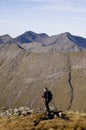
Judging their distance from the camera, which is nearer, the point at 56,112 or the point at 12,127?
the point at 12,127

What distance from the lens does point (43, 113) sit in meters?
65.8

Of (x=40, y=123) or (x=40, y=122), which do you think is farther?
(x=40, y=122)

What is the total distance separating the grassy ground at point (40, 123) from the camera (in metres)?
59.5

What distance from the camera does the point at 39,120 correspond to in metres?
62.4

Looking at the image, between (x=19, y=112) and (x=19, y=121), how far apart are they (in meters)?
5.99

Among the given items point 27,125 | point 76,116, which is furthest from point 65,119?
point 27,125

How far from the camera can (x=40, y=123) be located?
201ft

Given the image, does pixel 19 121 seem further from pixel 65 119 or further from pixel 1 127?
pixel 65 119

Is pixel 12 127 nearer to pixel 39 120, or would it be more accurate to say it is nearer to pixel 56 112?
pixel 39 120

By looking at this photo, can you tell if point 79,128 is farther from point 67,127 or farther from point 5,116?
point 5,116

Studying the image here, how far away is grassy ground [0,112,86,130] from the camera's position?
59531 mm

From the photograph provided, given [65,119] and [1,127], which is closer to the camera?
[1,127]

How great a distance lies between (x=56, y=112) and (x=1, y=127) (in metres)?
11.5

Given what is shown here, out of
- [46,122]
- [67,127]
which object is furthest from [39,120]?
[67,127]
